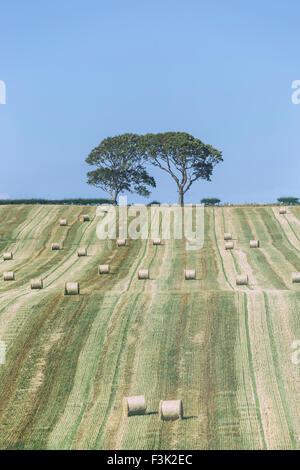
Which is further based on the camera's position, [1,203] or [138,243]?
[1,203]

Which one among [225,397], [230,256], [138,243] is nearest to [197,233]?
[138,243]

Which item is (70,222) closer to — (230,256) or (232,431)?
(230,256)

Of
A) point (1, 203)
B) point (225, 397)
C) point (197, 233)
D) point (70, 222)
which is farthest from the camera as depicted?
point (1, 203)

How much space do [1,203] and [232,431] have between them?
59.9 m

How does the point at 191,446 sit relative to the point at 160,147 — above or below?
below

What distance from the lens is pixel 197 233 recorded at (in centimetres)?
5784

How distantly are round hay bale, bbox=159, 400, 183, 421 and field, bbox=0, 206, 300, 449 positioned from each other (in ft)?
0.62

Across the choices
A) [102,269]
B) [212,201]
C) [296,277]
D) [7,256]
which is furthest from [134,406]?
[212,201]

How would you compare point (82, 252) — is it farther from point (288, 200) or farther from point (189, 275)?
point (288, 200)

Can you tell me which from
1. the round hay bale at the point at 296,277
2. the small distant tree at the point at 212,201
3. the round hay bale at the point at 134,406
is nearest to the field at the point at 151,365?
the round hay bale at the point at 134,406

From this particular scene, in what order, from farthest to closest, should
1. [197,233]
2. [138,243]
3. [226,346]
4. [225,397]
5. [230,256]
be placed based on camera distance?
[197,233] < [138,243] < [230,256] < [226,346] < [225,397]

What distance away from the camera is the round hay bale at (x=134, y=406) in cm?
2094

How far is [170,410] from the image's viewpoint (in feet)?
67.4

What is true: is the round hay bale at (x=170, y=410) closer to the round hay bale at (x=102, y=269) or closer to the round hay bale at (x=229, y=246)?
the round hay bale at (x=102, y=269)
